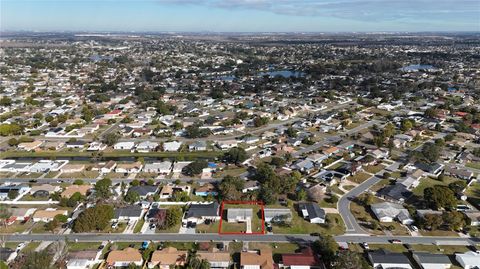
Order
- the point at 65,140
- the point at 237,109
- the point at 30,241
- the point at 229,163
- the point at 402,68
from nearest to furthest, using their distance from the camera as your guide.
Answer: the point at 30,241, the point at 229,163, the point at 65,140, the point at 237,109, the point at 402,68

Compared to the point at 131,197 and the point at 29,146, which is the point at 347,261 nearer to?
the point at 131,197

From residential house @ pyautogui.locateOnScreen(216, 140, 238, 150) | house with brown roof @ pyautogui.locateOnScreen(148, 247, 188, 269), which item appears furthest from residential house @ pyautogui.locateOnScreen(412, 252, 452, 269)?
residential house @ pyautogui.locateOnScreen(216, 140, 238, 150)

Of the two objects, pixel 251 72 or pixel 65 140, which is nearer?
pixel 65 140

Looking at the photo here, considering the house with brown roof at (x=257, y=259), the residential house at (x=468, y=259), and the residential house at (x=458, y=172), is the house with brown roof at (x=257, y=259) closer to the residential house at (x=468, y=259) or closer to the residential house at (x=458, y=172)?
the residential house at (x=468, y=259)

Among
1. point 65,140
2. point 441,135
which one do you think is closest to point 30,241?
point 65,140

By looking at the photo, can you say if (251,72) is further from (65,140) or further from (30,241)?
(30,241)

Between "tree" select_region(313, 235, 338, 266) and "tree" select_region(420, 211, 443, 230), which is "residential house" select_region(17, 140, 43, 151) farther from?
"tree" select_region(420, 211, 443, 230)

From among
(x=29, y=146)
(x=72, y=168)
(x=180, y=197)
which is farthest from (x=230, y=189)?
(x=29, y=146)
